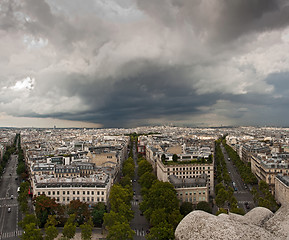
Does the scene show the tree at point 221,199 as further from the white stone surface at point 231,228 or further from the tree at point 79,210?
the white stone surface at point 231,228

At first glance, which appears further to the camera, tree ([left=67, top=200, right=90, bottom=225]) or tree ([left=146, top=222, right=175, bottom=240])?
tree ([left=67, top=200, right=90, bottom=225])

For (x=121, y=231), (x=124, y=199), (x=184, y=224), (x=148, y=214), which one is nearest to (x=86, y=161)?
(x=124, y=199)

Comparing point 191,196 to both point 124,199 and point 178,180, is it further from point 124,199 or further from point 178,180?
point 124,199

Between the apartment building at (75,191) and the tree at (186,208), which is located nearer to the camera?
the tree at (186,208)

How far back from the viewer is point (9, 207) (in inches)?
3066

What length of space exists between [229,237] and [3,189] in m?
96.5

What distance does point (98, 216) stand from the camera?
61906mm

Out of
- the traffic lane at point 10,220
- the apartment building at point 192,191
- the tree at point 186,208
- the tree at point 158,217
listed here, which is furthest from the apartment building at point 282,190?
the traffic lane at point 10,220

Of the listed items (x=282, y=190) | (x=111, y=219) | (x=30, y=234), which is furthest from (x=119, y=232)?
(x=282, y=190)

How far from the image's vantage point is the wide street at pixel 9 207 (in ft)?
201

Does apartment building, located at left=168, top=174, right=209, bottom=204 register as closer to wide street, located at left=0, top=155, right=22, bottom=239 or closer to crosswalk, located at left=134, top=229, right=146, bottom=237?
crosswalk, located at left=134, top=229, right=146, bottom=237

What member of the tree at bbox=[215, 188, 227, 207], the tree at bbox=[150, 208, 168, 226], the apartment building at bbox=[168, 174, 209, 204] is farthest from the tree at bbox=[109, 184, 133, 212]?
the tree at bbox=[215, 188, 227, 207]

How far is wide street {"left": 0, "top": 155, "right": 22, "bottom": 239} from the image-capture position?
6119 centimetres

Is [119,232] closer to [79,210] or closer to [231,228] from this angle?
[79,210]
